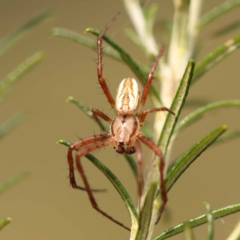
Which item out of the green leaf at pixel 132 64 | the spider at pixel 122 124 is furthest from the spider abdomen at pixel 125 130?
the green leaf at pixel 132 64

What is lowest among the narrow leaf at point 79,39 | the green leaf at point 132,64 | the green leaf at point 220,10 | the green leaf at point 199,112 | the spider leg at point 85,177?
the spider leg at point 85,177

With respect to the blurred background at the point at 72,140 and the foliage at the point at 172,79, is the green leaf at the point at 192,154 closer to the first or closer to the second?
the foliage at the point at 172,79

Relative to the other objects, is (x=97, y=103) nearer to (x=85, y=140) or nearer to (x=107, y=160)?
(x=107, y=160)

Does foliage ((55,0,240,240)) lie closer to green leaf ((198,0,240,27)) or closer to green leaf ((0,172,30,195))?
green leaf ((198,0,240,27))

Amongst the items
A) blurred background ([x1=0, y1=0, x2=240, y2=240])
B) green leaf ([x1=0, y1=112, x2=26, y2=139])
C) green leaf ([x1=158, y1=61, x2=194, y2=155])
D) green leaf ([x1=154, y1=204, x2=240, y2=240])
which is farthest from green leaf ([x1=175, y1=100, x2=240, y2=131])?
blurred background ([x1=0, y1=0, x2=240, y2=240])

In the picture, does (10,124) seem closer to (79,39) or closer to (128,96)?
(79,39)
